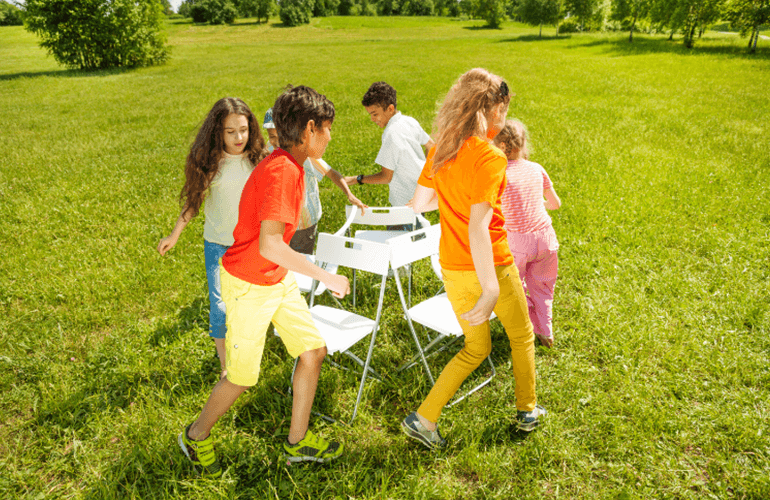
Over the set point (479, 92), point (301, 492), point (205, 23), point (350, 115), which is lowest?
point (301, 492)

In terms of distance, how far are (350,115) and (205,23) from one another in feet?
257

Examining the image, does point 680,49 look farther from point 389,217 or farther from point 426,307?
point 426,307

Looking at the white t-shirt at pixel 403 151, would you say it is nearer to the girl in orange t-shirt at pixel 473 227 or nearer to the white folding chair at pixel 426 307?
the white folding chair at pixel 426 307

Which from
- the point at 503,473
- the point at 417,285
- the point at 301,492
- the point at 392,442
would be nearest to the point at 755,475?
the point at 503,473

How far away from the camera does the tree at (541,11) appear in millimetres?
52000

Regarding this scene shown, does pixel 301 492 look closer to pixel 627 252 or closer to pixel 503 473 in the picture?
pixel 503 473

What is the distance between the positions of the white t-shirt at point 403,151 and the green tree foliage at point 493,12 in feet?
262

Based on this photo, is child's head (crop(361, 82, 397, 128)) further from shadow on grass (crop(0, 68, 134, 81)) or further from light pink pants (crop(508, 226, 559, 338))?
shadow on grass (crop(0, 68, 134, 81))

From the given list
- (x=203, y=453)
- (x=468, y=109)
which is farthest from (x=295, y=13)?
(x=203, y=453)

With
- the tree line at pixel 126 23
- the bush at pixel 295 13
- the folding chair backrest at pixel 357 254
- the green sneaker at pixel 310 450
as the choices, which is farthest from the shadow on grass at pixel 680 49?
the bush at pixel 295 13

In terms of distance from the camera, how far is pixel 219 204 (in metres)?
3.09

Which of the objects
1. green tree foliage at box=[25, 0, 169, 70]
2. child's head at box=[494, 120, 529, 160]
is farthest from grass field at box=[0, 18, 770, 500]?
green tree foliage at box=[25, 0, 169, 70]

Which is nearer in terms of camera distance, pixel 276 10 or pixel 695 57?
pixel 695 57

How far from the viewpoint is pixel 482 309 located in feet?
7.22
